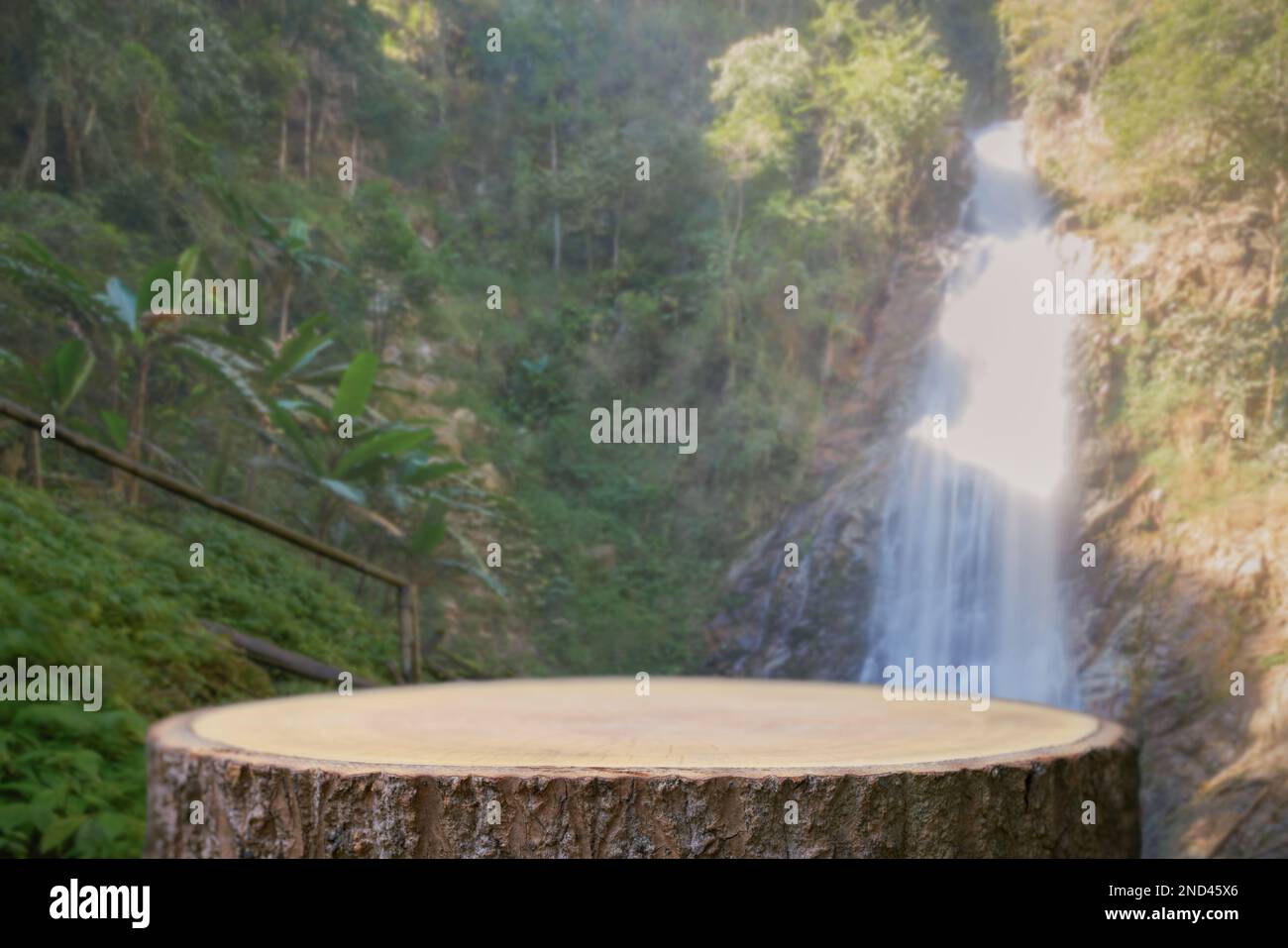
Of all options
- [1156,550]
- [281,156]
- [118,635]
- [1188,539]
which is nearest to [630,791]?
[118,635]

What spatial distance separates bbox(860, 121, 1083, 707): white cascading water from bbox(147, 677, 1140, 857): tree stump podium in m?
5.53

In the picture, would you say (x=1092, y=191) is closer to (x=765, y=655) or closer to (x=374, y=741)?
(x=765, y=655)

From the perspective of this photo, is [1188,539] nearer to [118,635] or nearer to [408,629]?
[408,629]

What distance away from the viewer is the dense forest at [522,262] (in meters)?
6.52

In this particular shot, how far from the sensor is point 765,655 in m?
8.59

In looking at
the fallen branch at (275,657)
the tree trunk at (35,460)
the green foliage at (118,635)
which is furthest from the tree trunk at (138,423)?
the fallen branch at (275,657)

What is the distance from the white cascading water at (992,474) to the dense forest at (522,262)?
1.14ft

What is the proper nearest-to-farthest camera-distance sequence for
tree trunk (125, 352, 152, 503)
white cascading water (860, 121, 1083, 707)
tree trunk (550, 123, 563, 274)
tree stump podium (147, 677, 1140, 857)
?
tree stump podium (147, 677, 1140, 857) < tree trunk (125, 352, 152, 503) < white cascading water (860, 121, 1083, 707) < tree trunk (550, 123, 563, 274)

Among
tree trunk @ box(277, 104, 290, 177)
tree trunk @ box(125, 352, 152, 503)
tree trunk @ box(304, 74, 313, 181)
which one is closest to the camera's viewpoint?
tree trunk @ box(125, 352, 152, 503)

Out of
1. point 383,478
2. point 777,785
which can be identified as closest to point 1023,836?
point 777,785

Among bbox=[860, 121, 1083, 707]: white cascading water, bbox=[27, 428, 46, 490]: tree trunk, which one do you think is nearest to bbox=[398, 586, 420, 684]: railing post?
bbox=[27, 428, 46, 490]: tree trunk

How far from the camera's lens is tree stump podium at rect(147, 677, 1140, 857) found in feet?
6.18

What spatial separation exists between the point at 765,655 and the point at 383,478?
320 centimetres

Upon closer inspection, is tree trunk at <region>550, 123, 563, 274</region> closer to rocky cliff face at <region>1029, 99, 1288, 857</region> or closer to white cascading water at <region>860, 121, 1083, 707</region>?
white cascading water at <region>860, 121, 1083, 707</region>
